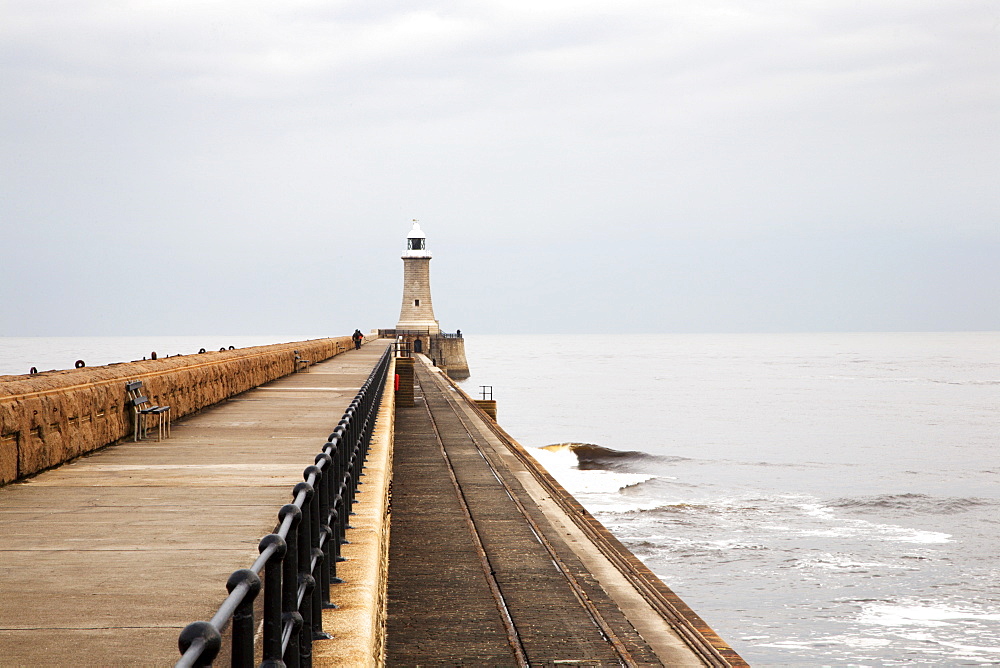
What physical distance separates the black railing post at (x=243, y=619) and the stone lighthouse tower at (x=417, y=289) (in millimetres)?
107635

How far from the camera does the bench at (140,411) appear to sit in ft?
41.1

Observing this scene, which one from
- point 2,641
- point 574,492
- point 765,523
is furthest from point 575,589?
point 574,492

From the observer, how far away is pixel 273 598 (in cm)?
312

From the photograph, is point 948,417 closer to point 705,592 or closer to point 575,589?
point 705,592

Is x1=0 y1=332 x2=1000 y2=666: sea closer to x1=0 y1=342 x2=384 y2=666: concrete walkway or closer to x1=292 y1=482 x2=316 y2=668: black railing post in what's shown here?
x1=0 y1=342 x2=384 y2=666: concrete walkway

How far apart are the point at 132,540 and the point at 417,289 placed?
343 feet

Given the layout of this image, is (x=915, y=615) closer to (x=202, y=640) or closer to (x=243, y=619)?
(x=243, y=619)

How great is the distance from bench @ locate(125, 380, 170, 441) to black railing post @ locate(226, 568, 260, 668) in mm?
10777

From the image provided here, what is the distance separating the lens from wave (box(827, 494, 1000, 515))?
33.1 metres

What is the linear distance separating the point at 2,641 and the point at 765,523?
2722cm

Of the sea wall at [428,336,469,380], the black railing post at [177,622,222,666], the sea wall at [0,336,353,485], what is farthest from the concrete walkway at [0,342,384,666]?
the sea wall at [428,336,469,380]

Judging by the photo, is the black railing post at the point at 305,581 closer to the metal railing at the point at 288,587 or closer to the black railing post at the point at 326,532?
the metal railing at the point at 288,587

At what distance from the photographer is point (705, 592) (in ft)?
67.9

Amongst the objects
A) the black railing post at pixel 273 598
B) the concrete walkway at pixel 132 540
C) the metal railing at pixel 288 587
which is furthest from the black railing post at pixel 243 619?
the concrete walkway at pixel 132 540
